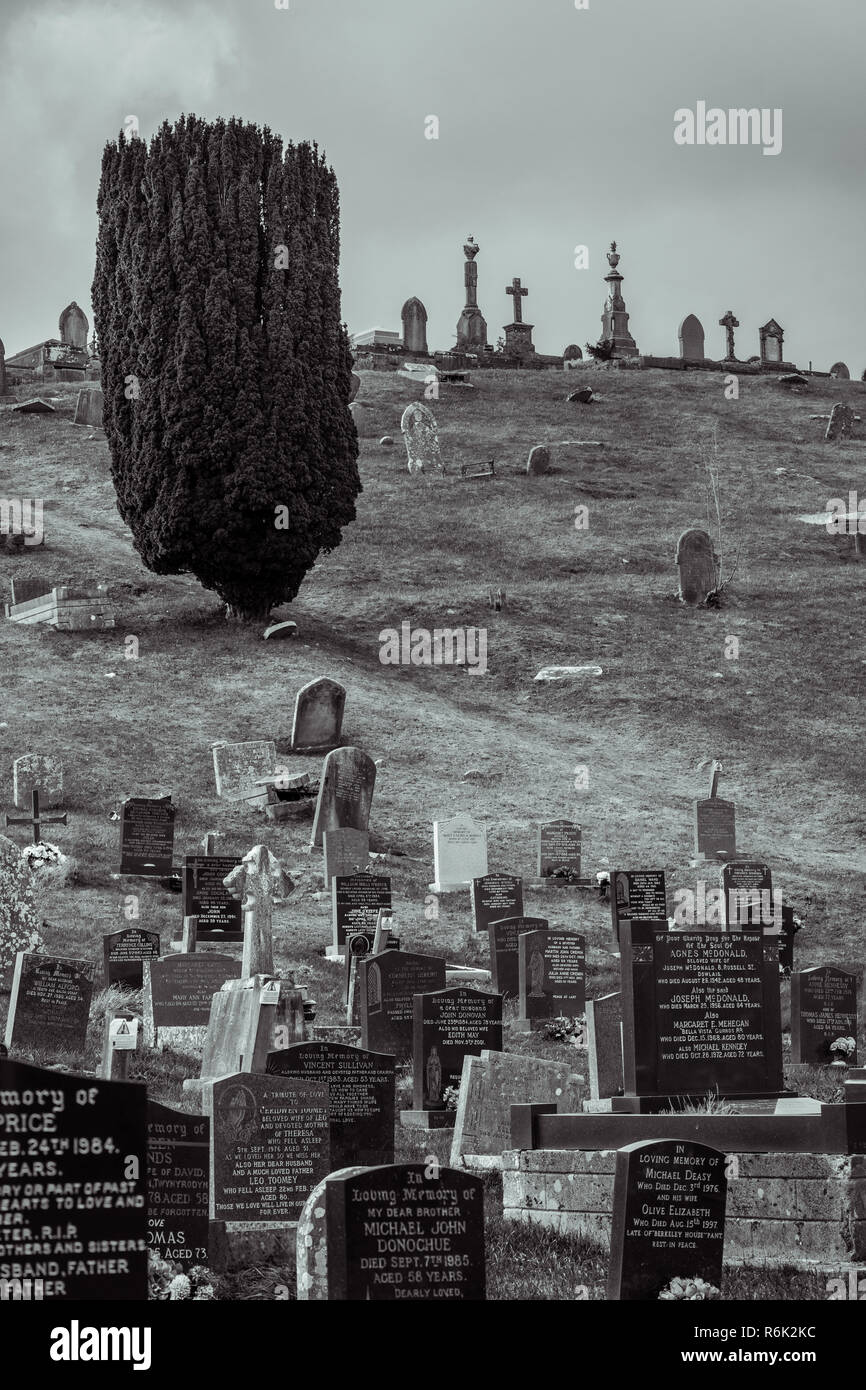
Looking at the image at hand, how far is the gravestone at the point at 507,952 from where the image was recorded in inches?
610

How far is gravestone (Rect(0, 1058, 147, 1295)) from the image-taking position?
5391 mm

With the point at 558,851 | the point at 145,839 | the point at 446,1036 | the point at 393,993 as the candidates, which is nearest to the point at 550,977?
the point at 393,993

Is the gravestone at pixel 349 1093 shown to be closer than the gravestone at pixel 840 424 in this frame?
Yes

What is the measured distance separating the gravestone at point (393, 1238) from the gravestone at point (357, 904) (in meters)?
9.89

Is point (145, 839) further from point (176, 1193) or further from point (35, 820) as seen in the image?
point (176, 1193)

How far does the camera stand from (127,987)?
14609 millimetres

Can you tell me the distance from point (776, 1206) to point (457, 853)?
11.7 meters

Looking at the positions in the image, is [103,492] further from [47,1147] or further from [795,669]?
[47,1147]

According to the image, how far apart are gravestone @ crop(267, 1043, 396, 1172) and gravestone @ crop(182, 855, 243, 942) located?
7.33 m

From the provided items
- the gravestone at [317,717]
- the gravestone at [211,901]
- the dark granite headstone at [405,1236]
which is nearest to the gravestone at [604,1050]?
the dark granite headstone at [405,1236]

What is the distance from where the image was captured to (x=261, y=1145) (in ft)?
27.8

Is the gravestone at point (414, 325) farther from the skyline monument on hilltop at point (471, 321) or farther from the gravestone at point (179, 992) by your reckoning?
the gravestone at point (179, 992)

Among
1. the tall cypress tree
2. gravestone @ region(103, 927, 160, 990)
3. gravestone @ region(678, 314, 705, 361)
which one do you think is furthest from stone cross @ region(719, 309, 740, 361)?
gravestone @ region(103, 927, 160, 990)

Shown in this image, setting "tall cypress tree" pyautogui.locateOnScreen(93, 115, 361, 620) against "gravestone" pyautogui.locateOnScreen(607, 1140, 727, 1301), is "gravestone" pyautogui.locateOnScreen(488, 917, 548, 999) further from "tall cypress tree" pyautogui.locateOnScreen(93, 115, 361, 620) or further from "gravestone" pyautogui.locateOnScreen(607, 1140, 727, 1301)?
"tall cypress tree" pyautogui.locateOnScreen(93, 115, 361, 620)
